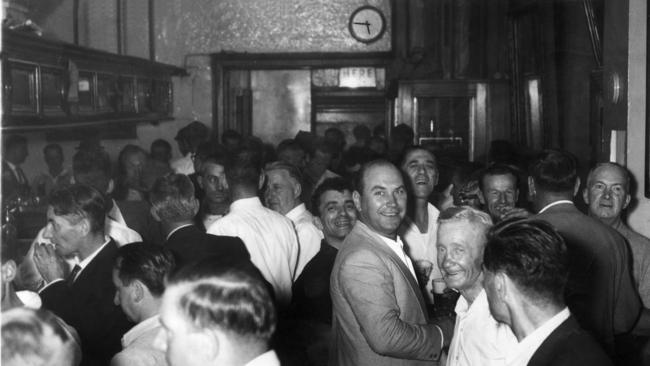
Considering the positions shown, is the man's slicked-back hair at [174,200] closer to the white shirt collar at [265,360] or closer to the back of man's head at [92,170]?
the back of man's head at [92,170]

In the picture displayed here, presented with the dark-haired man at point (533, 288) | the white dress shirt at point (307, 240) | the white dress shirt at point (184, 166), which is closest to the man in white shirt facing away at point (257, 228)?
the white dress shirt at point (307, 240)

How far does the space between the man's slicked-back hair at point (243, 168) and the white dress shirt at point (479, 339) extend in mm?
1894

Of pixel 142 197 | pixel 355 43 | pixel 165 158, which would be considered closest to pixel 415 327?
pixel 142 197

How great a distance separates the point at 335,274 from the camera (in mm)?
3090

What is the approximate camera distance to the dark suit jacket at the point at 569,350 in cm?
206

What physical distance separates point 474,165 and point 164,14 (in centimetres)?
610

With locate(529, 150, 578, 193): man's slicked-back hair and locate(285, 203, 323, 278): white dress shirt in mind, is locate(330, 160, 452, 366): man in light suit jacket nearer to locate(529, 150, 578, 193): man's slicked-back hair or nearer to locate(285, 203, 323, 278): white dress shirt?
locate(529, 150, 578, 193): man's slicked-back hair

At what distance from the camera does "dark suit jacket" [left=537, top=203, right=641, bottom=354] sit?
3.52 m

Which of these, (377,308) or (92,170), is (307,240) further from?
(377,308)

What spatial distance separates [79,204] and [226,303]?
1886 millimetres

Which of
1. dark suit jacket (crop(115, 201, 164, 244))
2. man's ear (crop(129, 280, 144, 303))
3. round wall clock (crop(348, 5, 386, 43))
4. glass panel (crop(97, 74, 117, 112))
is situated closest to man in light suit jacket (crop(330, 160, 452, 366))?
man's ear (crop(129, 280, 144, 303))

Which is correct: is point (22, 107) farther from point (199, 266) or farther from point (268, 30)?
point (268, 30)

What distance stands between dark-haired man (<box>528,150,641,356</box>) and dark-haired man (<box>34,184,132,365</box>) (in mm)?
2070

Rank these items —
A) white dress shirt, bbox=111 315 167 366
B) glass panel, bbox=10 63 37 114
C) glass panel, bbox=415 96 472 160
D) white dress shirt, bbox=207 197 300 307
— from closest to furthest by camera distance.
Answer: white dress shirt, bbox=111 315 167 366
white dress shirt, bbox=207 197 300 307
glass panel, bbox=10 63 37 114
glass panel, bbox=415 96 472 160
